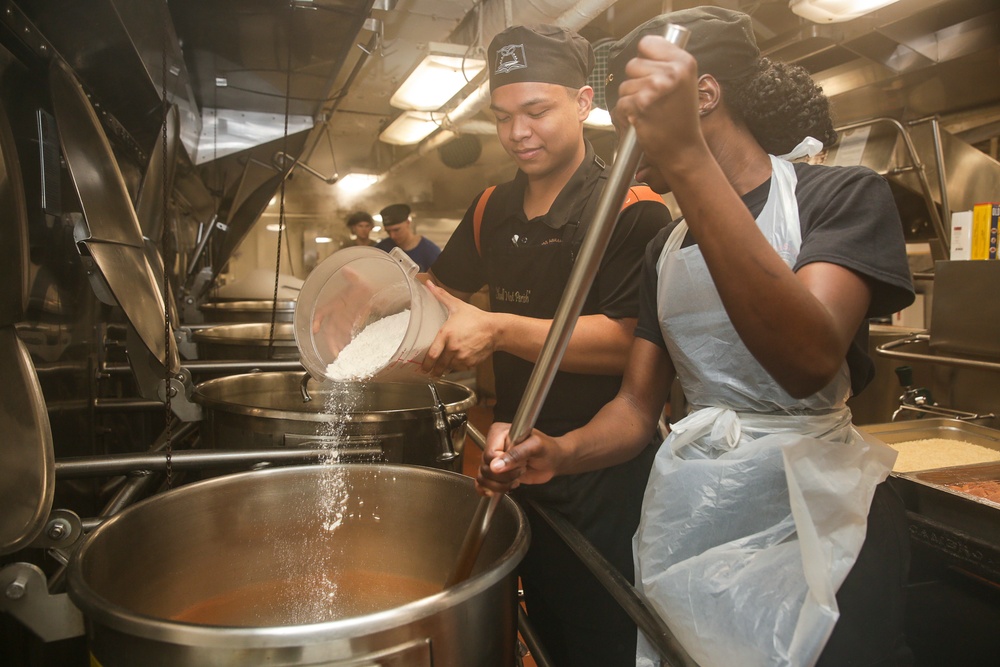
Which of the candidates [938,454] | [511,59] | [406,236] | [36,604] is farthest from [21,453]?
[406,236]

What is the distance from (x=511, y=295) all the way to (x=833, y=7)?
6.69 feet

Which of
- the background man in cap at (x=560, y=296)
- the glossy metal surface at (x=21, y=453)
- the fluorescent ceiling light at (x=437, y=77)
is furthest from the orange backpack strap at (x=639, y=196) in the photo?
the fluorescent ceiling light at (x=437, y=77)

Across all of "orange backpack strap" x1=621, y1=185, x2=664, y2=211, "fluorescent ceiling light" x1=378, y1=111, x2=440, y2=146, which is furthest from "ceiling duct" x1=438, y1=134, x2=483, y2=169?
"orange backpack strap" x1=621, y1=185, x2=664, y2=211

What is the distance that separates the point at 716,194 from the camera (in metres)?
0.68

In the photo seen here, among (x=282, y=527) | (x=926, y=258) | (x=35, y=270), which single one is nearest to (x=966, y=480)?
(x=282, y=527)

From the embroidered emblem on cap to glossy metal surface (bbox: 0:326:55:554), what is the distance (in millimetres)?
1115

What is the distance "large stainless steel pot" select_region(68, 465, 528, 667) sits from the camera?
0.87 metres

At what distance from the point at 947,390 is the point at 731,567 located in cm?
238

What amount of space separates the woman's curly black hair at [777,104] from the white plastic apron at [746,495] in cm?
5

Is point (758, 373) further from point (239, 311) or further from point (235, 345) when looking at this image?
point (239, 311)

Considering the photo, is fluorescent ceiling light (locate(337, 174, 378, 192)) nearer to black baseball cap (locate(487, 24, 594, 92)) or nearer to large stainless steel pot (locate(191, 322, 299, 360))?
large stainless steel pot (locate(191, 322, 299, 360))

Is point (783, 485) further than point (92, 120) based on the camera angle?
No

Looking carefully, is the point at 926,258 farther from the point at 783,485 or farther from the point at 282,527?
the point at 282,527

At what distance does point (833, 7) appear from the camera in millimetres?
2535
